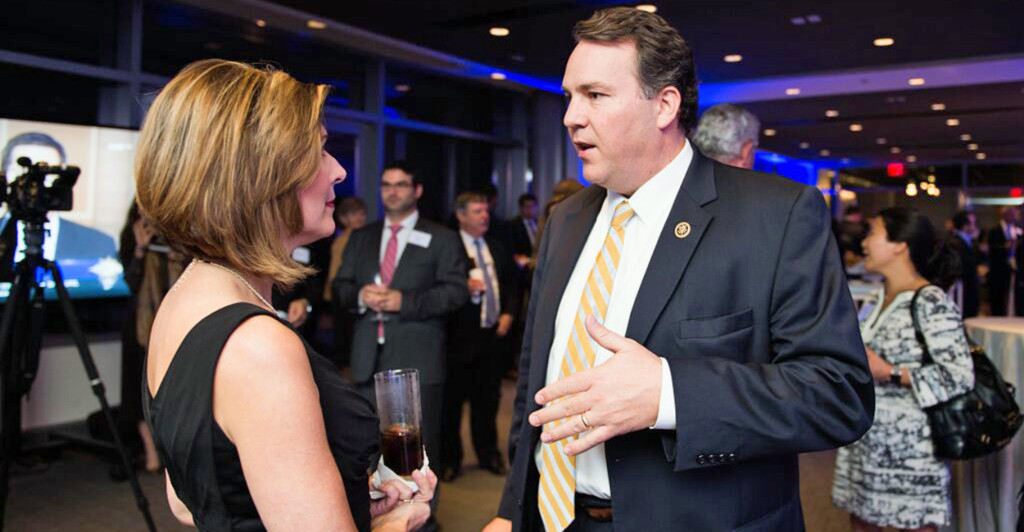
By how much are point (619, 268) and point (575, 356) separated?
0.19 meters

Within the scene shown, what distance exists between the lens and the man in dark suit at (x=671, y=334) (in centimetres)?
125

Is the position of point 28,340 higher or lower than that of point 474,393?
higher

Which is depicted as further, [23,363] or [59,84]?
[59,84]

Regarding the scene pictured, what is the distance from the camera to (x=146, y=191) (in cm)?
112

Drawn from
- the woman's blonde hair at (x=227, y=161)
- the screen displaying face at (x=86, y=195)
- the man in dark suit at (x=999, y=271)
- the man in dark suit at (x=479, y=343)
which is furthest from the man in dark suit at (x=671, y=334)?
the man in dark suit at (x=999, y=271)

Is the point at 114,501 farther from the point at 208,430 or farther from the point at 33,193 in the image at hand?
the point at 208,430

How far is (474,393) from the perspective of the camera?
5.01m

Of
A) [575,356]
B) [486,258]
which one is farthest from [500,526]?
Result: [486,258]

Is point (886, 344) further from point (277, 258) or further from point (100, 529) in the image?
point (100, 529)

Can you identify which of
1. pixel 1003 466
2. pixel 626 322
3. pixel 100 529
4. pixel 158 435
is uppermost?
pixel 626 322

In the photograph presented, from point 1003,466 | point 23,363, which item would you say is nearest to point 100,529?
point 23,363

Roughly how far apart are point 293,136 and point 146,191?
220 millimetres

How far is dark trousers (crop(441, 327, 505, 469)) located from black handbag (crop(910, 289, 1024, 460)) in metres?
2.73

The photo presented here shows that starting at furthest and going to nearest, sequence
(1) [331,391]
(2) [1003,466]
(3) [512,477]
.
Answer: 1. (2) [1003,466]
2. (3) [512,477]
3. (1) [331,391]
